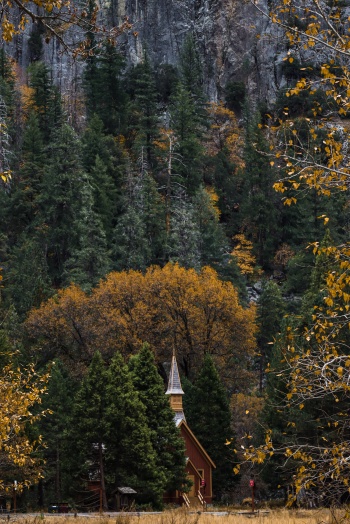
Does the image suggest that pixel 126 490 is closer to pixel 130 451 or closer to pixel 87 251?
pixel 130 451

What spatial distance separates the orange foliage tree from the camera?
216 ft

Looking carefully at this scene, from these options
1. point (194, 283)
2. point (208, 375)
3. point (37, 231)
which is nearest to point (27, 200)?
point (37, 231)

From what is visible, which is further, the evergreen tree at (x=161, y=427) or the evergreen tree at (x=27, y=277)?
the evergreen tree at (x=27, y=277)

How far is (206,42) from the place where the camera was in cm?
12300

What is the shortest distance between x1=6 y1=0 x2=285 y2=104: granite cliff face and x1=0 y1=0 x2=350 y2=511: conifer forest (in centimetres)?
56

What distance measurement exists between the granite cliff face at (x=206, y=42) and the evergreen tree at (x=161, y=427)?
232 feet

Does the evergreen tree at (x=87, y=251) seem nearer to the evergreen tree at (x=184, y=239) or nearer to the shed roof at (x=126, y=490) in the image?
the evergreen tree at (x=184, y=239)

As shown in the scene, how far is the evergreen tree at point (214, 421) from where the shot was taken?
57.9 m

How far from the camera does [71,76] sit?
12200 cm

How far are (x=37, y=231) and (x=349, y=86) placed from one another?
76.9 m

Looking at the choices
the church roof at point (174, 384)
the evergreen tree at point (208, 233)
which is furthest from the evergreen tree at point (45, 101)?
the church roof at point (174, 384)

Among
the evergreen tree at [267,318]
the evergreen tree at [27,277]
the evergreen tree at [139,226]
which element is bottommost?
the evergreen tree at [267,318]

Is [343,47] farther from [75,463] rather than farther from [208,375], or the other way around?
[208,375]

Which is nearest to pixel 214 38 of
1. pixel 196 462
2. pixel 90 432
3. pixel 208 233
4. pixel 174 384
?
pixel 208 233
